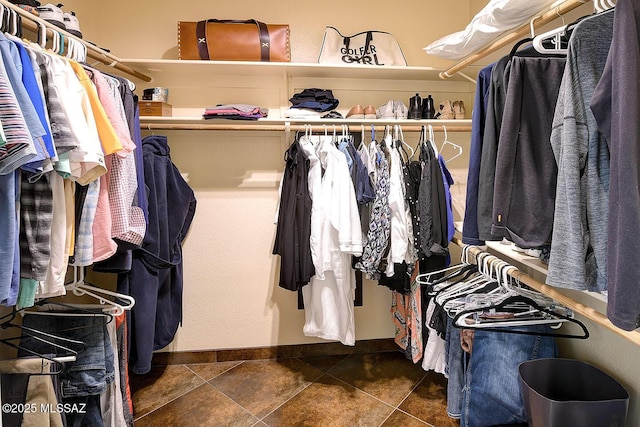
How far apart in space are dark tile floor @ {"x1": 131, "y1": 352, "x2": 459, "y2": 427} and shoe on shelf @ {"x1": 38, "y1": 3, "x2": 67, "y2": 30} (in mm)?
1898

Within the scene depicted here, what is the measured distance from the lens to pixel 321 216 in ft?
6.65

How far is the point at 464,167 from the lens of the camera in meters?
2.64

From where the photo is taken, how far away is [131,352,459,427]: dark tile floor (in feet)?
6.37

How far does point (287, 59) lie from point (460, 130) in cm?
121

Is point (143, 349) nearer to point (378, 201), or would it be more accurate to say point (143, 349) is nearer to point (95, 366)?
point (95, 366)

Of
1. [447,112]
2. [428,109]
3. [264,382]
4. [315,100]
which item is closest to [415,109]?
[428,109]

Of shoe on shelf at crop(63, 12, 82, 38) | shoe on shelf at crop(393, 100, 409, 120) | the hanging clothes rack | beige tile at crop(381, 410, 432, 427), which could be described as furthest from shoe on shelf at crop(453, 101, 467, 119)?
shoe on shelf at crop(63, 12, 82, 38)

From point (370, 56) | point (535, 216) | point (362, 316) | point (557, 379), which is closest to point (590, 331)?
point (557, 379)

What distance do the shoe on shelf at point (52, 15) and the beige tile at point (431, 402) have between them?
242 cm

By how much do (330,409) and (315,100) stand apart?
1752mm

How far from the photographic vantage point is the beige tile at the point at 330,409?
1.92 m

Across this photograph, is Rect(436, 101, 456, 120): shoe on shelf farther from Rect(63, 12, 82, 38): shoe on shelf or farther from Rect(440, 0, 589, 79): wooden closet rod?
Rect(63, 12, 82, 38): shoe on shelf

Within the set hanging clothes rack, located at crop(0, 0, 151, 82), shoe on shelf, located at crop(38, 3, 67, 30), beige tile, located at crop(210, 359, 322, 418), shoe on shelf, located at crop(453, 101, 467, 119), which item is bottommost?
beige tile, located at crop(210, 359, 322, 418)

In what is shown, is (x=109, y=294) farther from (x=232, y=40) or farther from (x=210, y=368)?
(x=232, y=40)
